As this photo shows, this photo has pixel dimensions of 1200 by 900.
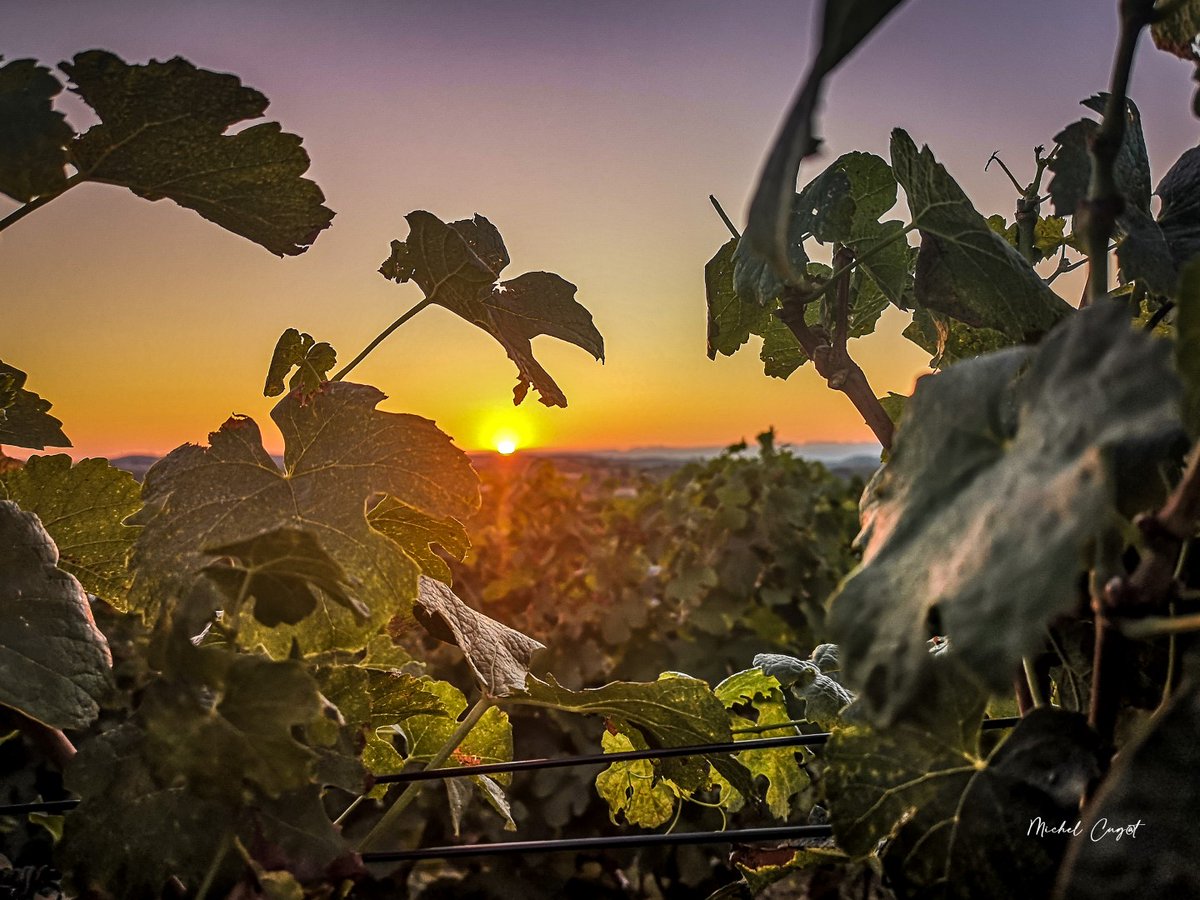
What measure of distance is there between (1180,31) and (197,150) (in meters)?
0.78

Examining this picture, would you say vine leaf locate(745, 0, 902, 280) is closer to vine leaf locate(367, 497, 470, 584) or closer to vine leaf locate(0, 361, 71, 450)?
vine leaf locate(367, 497, 470, 584)

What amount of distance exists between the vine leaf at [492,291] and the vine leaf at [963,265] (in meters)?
0.34

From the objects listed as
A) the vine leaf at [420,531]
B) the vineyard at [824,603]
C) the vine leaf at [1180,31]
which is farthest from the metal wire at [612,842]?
the vine leaf at [1180,31]

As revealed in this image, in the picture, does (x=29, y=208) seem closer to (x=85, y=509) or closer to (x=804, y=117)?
(x=85, y=509)

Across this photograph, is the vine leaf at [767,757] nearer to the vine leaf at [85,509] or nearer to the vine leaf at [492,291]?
the vine leaf at [492,291]

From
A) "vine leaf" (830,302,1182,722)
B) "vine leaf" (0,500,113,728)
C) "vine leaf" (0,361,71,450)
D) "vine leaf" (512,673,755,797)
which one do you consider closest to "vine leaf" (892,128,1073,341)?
"vine leaf" (830,302,1182,722)

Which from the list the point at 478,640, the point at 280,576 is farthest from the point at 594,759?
the point at 280,576

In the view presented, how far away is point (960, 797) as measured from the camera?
2.17 feet

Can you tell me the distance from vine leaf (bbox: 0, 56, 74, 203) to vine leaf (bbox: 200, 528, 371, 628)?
314 millimetres

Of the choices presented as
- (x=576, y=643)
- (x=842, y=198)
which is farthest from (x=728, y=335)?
(x=576, y=643)

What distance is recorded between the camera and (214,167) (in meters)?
0.83

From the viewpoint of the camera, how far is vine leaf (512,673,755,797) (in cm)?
87

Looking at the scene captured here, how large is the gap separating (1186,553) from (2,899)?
1.07 metres

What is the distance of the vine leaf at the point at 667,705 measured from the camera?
87cm
